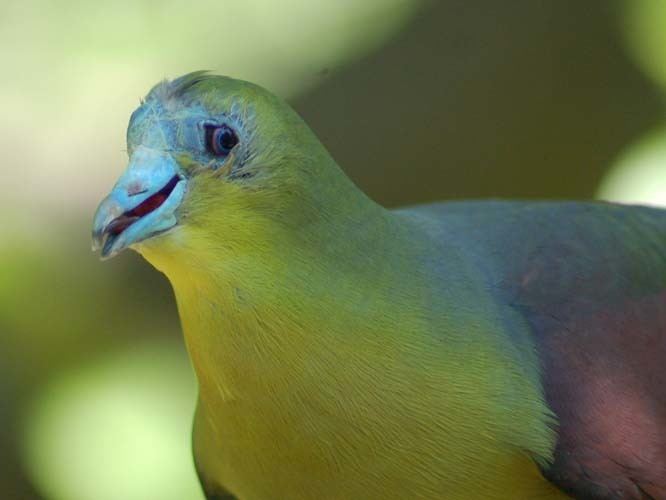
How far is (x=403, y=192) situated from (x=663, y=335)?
2.49 meters

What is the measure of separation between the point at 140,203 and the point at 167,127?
196 mm

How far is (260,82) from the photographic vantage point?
15.9 feet

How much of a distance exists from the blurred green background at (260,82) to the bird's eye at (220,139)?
2.16 metres

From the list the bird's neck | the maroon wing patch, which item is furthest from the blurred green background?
the bird's neck

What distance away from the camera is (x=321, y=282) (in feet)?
7.35

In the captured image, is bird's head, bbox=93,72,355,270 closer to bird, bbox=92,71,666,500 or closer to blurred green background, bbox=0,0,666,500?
bird, bbox=92,71,666,500

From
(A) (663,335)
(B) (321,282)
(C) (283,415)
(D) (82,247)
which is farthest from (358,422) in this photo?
(D) (82,247)

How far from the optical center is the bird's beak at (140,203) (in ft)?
6.65

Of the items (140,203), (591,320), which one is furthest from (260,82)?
(140,203)

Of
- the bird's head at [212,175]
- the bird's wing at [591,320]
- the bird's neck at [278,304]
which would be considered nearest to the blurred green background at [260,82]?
the bird's wing at [591,320]

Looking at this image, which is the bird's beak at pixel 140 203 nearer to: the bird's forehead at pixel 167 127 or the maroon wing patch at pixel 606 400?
the bird's forehead at pixel 167 127

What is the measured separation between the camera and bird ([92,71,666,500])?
7.14ft

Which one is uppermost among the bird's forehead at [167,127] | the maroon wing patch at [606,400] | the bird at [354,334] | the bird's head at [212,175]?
the bird's forehead at [167,127]

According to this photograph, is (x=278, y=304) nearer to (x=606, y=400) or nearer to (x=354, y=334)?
(x=354, y=334)
